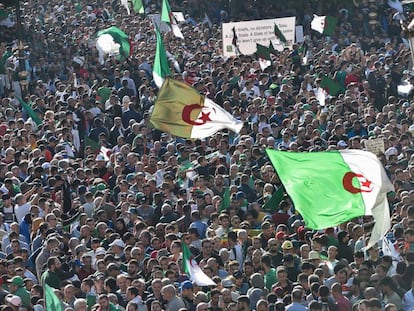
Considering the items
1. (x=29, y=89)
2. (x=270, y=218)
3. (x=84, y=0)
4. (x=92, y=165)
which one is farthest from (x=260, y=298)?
(x=84, y=0)

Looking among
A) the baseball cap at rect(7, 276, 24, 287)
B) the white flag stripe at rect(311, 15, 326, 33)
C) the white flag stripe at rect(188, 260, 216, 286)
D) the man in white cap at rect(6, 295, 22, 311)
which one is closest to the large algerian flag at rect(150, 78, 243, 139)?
the white flag stripe at rect(188, 260, 216, 286)

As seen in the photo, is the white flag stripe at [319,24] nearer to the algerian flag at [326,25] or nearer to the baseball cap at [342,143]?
the algerian flag at [326,25]

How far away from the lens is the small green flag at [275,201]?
63.7 ft

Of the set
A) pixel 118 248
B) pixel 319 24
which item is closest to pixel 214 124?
pixel 118 248

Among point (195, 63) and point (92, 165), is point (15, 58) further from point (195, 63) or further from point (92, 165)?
point (92, 165)

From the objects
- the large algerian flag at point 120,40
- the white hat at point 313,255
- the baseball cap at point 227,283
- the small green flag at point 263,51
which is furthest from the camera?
the large algerian flag at point 120,40

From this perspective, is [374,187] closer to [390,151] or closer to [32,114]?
[390,151]

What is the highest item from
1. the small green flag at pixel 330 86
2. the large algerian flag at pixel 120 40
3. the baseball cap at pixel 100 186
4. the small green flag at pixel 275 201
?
the small green flag at pixel 275 201

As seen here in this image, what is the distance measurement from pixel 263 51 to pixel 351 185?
14963 mm

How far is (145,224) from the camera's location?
1923 centimetres

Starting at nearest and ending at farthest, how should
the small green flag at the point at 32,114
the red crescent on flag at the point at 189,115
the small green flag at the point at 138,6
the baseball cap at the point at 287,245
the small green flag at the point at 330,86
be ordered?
the baseball cap at the point at 287,245
the red crescent on flag at the point at 189,115
the small green flag at the point at 32,114
the small green flag at the point at 330,86
the small green flag at the point at 138,6

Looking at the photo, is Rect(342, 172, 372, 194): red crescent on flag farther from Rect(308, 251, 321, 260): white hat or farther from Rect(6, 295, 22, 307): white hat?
Rect(6, 295, 22, 307): white hat

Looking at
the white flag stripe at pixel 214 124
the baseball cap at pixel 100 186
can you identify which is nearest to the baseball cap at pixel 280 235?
the white flag stripe at pixel 214 124

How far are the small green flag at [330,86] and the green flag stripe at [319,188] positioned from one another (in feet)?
37.3
